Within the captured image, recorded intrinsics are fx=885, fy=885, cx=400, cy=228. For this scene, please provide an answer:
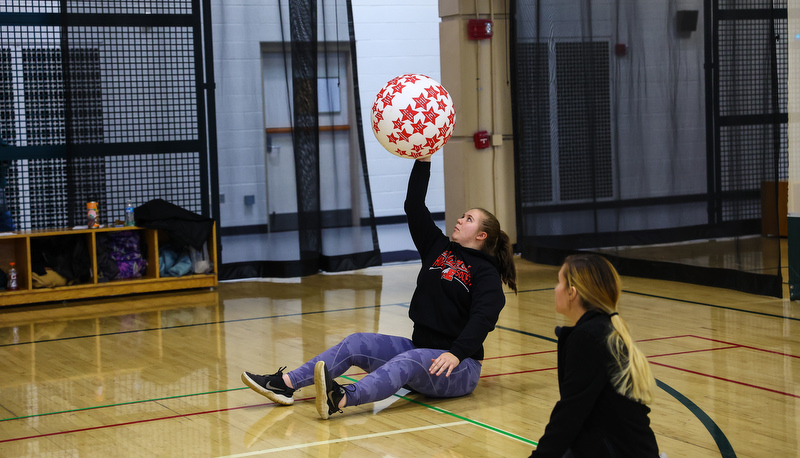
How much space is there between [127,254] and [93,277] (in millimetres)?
307

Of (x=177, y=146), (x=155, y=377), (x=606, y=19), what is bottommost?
(x=155, y=377)

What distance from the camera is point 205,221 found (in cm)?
654

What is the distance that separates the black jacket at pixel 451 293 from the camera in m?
3.20

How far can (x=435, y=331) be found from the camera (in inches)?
130

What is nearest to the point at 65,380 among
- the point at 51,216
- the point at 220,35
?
the point at 51,216

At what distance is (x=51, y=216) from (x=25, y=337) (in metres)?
1.88

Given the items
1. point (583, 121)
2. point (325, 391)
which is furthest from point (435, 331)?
point (583, 121)

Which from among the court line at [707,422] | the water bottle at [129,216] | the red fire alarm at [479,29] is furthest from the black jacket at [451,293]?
the red fire alarm at [479,29]

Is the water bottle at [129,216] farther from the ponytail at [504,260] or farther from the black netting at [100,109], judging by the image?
the ponytail at [504,260]

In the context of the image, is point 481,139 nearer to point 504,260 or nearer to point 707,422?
point 504,260

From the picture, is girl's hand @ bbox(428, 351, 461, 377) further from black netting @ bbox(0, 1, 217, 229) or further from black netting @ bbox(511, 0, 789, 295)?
black netting @ bbox(0, 1, 217, 229)

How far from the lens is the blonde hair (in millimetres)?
1976

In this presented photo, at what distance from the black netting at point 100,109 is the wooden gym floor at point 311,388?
102 cm

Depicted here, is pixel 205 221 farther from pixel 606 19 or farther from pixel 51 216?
pixel 606 19
